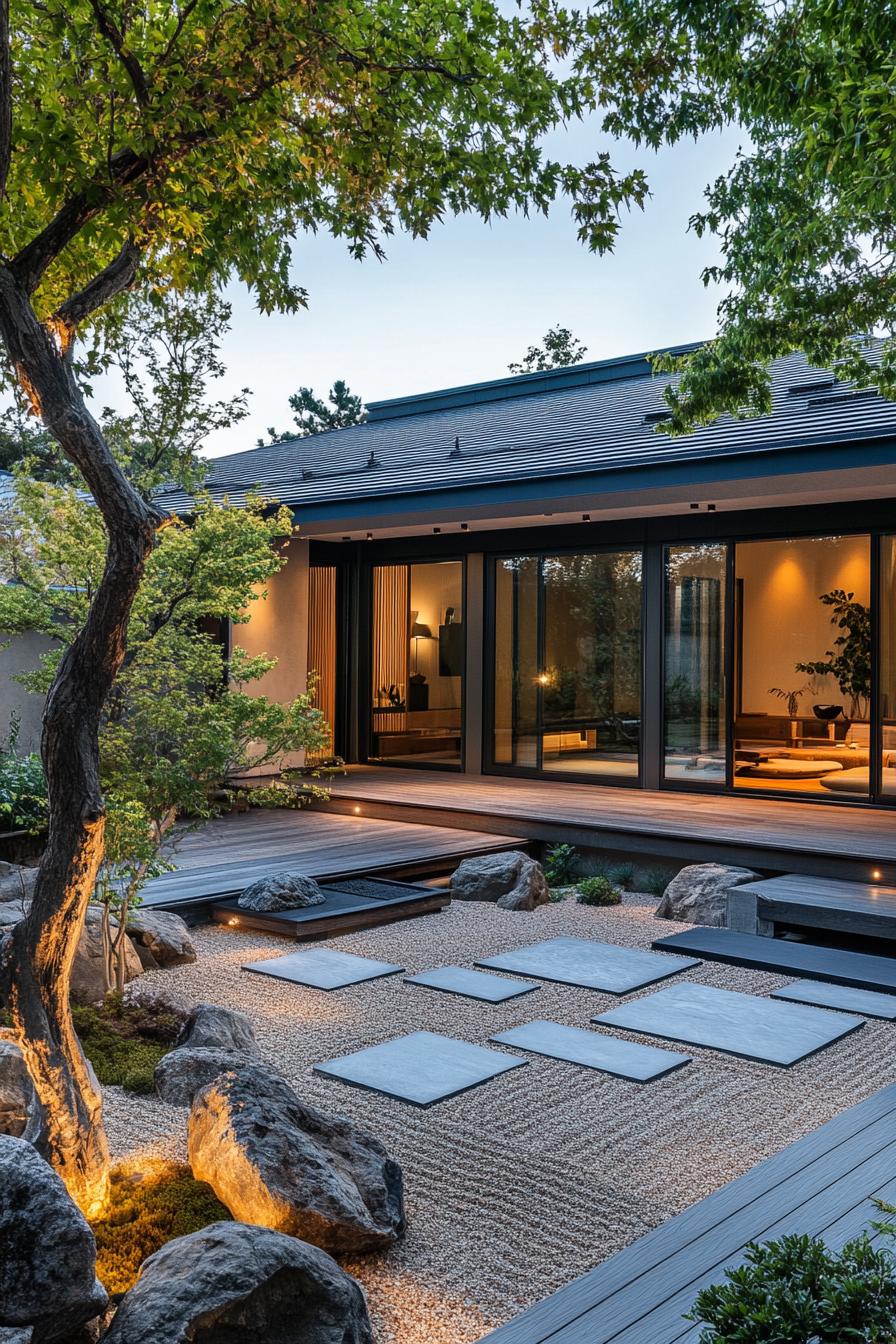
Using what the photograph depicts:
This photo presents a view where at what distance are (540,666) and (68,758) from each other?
8603 millimetres

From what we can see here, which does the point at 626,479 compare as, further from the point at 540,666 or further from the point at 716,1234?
the point at 716,1234

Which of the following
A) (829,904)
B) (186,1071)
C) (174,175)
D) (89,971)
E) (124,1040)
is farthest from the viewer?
(829,904)

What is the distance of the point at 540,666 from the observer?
36.8 ft

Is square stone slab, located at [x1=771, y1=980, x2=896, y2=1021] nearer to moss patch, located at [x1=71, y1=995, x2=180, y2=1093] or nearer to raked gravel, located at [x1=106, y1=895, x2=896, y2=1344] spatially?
raked gravel, located at [x1=106, y1=895, x2=896, y2=1344]

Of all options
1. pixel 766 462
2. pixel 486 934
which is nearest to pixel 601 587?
pixel 766 462

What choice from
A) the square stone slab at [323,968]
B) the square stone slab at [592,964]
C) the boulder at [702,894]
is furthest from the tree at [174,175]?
the boulder at [702,894]

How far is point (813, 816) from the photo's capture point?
8805mm

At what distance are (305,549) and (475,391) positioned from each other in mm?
4809

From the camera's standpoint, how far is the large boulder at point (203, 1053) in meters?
3.86

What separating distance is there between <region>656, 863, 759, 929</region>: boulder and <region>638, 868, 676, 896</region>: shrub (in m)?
0.64

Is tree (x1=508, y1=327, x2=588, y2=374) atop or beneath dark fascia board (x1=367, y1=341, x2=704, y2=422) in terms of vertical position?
atop

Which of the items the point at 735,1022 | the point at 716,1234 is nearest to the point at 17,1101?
the point at 716,1234

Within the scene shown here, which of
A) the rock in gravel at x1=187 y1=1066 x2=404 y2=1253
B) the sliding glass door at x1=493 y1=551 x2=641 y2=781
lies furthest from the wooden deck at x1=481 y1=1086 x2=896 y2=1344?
the sliding glass door at x1=493 y1=551 x2=641 y2=781

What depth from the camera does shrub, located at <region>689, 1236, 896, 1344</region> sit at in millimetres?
1656
